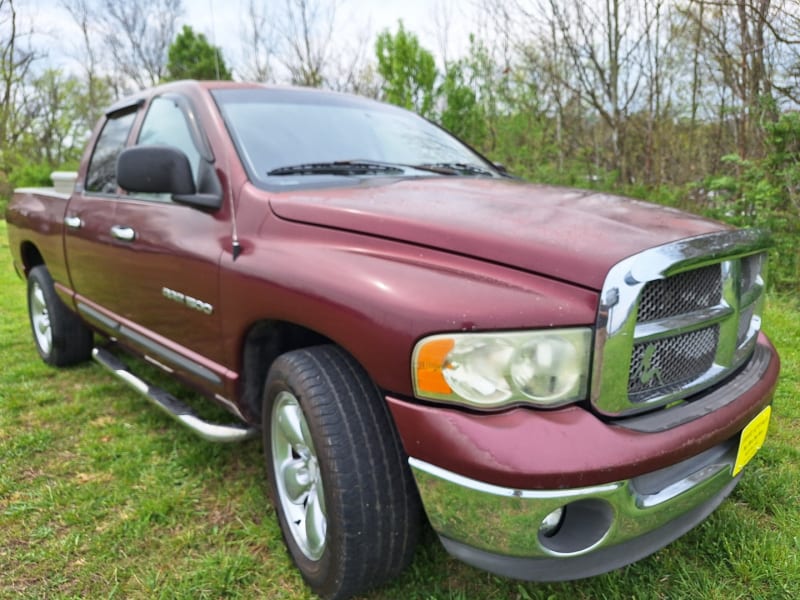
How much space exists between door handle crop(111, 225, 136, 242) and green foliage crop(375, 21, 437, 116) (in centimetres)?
1423

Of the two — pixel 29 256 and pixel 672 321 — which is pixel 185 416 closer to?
pixel 672 321

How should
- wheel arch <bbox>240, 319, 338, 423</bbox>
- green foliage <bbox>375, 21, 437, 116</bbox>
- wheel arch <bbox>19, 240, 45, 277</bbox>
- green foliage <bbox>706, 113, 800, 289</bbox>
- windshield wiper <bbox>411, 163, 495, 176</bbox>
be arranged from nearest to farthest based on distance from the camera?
Result: wheel arch <bbox>240, 319, 338, 423</bbox> < windshield wiper <bbox>411, 163, 495, 176</bbox> < wheel arch <bbox>19, 240, 45, 277</bbox> < green foliage <bbox>706, 113, 800, 289</bbox> < green foliage <bbox>375, 21, 437, 116</bbox>

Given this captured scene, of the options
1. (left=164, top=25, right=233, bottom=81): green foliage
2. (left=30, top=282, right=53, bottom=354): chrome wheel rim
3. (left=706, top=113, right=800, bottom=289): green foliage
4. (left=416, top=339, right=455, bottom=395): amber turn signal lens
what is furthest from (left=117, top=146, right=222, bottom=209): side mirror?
(left=164, top=25, right=233, bottom=81): green foliage

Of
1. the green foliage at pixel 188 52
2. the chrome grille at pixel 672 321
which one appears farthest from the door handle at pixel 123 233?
the green foliage at pixel 188 52

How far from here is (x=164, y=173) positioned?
2.20 m

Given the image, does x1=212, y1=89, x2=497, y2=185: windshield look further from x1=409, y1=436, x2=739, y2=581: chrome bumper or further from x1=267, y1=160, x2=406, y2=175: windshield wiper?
x1=409, y1=436, x2=739, y2=581: chrome bumper

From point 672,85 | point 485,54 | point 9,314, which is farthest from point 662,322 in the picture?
point 485,54

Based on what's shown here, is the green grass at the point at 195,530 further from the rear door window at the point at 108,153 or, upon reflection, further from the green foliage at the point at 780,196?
the green foliage at the point at 780,196

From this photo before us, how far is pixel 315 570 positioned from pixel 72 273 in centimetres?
251

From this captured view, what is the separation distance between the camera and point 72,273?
3.41 meters

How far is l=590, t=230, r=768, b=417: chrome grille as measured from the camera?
4.45ft

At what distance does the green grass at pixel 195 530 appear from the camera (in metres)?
1.85

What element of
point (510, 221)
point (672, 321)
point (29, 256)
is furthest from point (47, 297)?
point (672, 321)

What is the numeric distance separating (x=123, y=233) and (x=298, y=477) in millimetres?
1539
